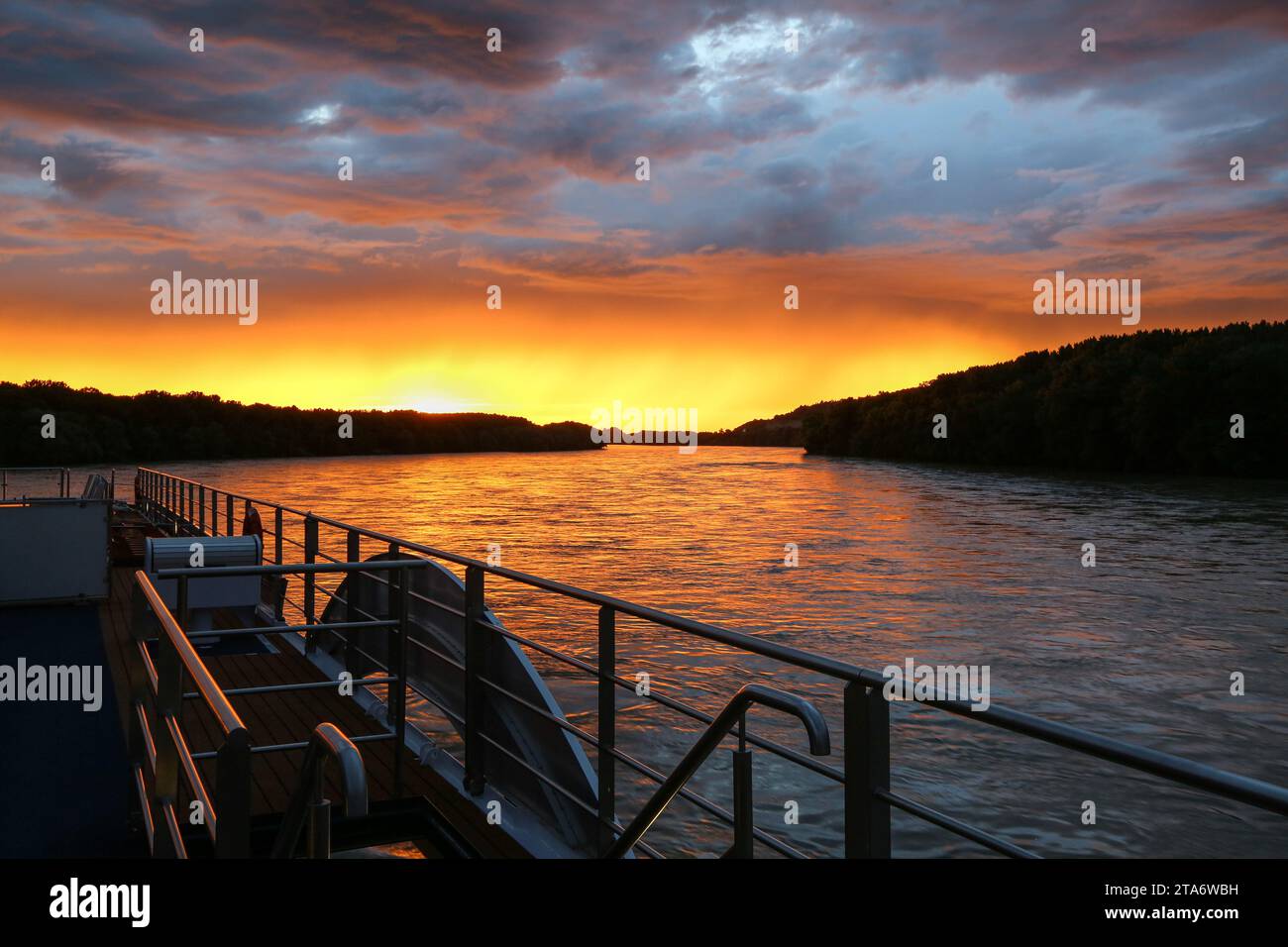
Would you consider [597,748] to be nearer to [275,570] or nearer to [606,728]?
[606,728]

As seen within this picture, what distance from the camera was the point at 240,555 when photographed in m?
8.62

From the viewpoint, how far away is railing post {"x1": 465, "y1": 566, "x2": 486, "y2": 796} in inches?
208

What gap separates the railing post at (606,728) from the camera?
14.0 feet

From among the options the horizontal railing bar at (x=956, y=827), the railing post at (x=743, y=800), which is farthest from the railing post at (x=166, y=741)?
the horizontal railing bar at (x=956, y=827)

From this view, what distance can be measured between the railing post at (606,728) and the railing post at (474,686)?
0.95m

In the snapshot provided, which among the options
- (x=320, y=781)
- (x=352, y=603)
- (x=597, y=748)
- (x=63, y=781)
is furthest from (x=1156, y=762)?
(x=352, y=603)

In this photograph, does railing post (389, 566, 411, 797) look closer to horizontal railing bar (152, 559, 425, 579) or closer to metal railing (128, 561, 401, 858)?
metal railing (128, 561, 401, 858)

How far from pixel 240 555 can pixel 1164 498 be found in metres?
57.1

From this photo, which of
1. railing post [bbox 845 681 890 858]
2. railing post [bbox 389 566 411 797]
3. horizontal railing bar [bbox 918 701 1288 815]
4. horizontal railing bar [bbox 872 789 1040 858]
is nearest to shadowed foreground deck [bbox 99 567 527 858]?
railing post [bbox 389 566 411 797]

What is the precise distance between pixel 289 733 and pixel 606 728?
2363mm

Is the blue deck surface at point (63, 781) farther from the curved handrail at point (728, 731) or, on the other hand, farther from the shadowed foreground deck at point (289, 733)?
the curved handrail at point (728, 731)

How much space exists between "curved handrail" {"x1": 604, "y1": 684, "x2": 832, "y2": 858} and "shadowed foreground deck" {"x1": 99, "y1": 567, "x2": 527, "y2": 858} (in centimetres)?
132
